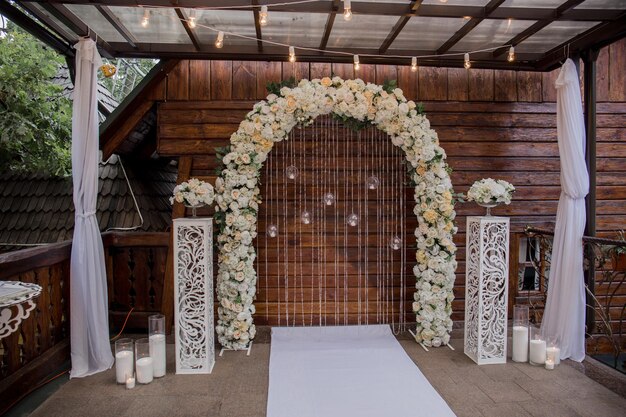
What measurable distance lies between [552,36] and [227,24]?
3.53 m

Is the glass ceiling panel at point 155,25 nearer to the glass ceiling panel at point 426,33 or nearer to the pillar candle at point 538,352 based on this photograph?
the glass ceiling panel at point 426,33

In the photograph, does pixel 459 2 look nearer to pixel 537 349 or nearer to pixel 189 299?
pixel 537 349

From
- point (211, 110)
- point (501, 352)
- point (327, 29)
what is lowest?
point (501, 352)

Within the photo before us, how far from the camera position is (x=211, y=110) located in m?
5.23

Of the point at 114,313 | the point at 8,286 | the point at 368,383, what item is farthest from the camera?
the point at 114,313

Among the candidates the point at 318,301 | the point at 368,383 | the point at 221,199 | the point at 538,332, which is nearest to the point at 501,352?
the point at 538,332

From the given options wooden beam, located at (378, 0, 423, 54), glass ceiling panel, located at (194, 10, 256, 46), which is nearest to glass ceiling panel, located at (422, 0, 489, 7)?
wooden beam, located at (378, 0, 423, 54)

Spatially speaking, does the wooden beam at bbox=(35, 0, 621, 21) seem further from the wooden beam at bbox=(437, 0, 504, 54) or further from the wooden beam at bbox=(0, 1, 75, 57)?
the wooden beam at bbox=(0, 1, 75, 57)

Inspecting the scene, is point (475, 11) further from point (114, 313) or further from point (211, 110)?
point (114, 313)

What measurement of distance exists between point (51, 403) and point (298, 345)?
2405mm

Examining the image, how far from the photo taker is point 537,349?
13.8 ft

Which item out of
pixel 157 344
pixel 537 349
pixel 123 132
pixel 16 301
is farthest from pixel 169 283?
pixel 537 349

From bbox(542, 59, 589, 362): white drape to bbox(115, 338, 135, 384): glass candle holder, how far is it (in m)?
4.21

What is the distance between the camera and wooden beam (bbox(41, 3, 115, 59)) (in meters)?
3.69
